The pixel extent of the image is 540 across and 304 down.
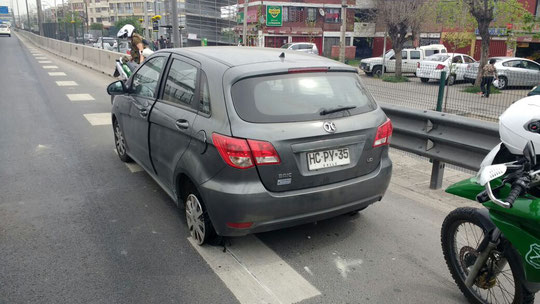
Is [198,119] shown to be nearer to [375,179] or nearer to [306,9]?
[375,179]

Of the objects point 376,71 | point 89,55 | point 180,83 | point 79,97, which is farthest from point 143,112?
point 376,71

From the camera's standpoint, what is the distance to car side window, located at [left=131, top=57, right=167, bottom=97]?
4741 millimetres

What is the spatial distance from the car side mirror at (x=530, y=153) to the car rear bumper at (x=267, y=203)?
1558 mm

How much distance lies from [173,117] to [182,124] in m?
0.28

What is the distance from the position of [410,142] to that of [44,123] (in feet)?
23.6

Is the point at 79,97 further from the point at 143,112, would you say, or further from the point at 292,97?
the point at 292,97

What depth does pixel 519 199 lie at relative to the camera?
2.43m

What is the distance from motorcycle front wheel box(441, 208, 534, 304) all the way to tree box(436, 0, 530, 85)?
58.4 feet

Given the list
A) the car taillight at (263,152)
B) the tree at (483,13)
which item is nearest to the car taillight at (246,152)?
the car taillight at (263,152)

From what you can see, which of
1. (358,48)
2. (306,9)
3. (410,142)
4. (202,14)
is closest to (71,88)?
(410,142)

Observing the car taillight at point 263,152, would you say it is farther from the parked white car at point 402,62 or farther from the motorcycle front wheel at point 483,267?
the parked white car at point 402,62

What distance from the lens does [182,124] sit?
383 cm

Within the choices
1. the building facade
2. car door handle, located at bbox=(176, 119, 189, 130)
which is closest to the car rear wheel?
car door handle, located at bbox=(176, 119, 189, 130)

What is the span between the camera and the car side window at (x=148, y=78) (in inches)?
187
